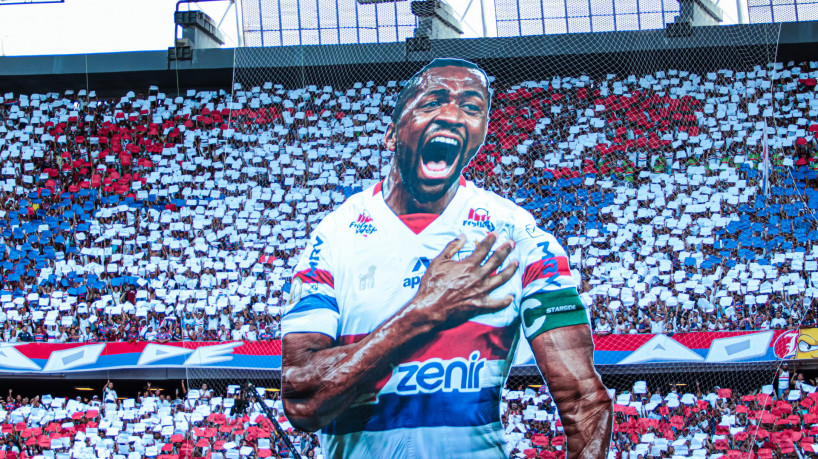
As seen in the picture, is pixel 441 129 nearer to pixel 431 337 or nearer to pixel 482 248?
pixel 482 248

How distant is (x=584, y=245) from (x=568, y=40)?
383 centimetres

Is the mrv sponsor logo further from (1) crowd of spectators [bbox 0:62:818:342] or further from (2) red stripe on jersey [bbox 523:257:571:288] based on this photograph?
(1) crowd of spectators [bbox 0:62:818:342]

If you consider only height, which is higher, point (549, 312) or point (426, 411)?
point (549, 312)

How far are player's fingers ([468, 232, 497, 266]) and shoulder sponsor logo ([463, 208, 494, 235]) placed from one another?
0.38ft

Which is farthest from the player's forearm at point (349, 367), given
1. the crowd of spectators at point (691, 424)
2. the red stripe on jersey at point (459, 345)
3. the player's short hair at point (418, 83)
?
the crowd of spectators at point (691, 424)

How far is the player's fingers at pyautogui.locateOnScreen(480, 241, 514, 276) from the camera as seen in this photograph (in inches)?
437

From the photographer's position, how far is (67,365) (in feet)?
55.1

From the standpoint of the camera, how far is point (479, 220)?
11.4m

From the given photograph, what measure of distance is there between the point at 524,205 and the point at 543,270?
447 centimetres

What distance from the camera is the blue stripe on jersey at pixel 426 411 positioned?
424 inches

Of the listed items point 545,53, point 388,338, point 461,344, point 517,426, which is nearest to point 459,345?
point 461,344

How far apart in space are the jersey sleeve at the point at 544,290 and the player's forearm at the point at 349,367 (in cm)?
112

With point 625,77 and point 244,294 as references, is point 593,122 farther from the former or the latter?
point 244,294

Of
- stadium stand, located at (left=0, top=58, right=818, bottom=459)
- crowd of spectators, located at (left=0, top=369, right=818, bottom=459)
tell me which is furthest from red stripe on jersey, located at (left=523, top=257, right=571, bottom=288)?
stadium stand, located at (left=0, top=58, right=818, bottom=459)
